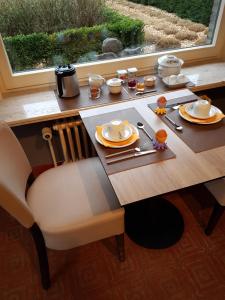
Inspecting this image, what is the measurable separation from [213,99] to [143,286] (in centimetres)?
156

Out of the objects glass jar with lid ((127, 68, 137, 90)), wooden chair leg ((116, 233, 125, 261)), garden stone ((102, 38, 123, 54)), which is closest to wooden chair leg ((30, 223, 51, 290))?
wooden chair leg ((116, 233, 125, 261))

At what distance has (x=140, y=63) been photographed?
177 centimetres

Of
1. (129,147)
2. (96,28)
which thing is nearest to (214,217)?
(129,147)

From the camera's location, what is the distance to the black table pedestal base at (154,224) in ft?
4.85

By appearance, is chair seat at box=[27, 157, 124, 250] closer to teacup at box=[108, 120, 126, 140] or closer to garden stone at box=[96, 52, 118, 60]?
teacup at box=[108, 120, 126, 140]

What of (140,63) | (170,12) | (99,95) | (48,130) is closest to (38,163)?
(48,130)

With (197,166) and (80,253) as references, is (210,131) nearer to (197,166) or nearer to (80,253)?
(197,166)

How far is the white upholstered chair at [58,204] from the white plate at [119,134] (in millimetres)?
264

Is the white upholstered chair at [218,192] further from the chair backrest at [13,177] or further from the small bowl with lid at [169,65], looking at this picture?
the chair backrest at [13,177]

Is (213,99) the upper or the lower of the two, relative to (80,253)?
upper

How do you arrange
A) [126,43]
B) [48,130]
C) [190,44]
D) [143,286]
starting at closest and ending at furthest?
[143,286] → [48,130] → [126,43] → [190,44]

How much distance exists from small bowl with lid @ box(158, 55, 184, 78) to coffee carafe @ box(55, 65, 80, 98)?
1.93 ft

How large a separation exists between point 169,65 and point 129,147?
82 centimetres

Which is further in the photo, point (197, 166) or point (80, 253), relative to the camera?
point (80, 253)
